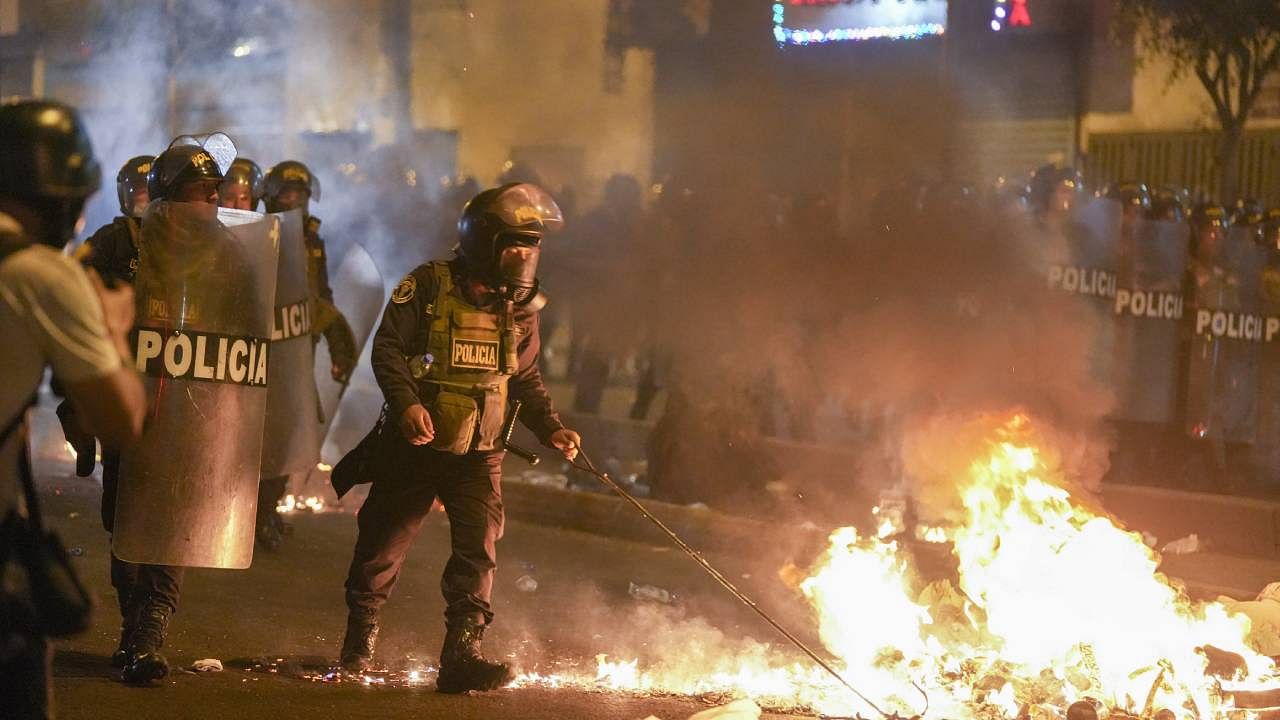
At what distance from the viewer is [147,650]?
456 cm

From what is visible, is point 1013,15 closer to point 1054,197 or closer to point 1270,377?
point 1054,197

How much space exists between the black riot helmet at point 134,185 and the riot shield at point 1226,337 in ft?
21.5

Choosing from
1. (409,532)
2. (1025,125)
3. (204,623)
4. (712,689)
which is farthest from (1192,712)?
(1025,125)

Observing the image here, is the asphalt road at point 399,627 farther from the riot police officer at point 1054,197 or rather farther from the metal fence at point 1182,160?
the metal fence at point 1182,160

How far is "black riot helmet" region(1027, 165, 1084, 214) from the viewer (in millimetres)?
9078

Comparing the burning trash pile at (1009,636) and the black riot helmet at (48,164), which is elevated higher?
the black riot helmet at (48,164)

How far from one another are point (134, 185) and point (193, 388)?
4.80 ft

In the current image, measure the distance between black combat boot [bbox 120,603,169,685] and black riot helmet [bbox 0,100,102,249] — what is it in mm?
2173

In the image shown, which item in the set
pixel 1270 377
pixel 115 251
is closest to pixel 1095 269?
pixel 1270 377

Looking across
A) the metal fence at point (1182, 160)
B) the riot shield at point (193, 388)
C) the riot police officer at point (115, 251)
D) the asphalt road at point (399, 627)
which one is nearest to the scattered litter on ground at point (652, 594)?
the asphalt road at point (399, 627)

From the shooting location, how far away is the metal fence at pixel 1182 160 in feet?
52.0

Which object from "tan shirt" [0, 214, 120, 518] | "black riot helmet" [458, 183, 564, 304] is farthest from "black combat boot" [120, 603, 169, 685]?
"tan shirt" [0, 214, 120, 518]

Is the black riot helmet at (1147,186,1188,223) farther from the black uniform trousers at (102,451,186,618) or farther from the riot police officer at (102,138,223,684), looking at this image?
the black uniform trousers at (102,451,186,618)

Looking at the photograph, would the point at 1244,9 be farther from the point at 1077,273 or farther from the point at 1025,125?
the point at 1077,273
